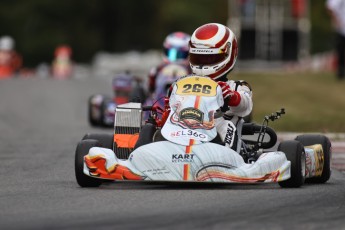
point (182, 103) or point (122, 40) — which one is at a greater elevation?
point (182, 103)

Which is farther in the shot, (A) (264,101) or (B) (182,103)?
(A) (264,101)

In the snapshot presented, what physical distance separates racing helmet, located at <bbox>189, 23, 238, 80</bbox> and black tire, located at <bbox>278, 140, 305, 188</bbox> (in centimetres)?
104

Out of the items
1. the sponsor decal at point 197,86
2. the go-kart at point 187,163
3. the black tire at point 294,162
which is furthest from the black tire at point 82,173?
the black tire at point 294,162

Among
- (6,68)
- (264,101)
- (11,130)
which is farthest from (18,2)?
(11,130)

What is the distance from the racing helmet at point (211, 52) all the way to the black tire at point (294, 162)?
1.04m

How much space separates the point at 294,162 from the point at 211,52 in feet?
4.49

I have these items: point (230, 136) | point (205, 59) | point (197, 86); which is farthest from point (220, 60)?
point (230, 136)

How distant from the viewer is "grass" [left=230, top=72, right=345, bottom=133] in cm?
1922

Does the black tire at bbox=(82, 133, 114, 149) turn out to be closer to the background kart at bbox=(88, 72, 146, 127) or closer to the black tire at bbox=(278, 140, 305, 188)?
the black tire at bbox=(278, 140, 305, 188)

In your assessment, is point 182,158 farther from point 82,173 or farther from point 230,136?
point 82,173

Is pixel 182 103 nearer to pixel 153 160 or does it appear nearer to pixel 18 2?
pixel 153 160

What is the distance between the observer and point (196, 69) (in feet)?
35.9

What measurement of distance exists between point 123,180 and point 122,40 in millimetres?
82996

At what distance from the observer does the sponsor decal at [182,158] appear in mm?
9746
